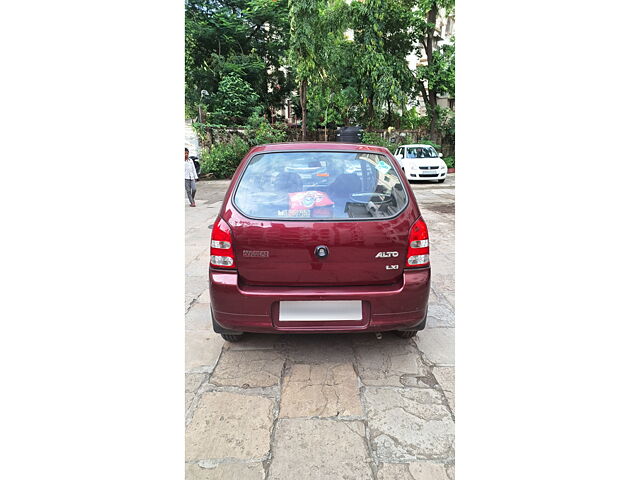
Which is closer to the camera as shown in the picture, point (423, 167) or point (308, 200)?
point (308, 200)

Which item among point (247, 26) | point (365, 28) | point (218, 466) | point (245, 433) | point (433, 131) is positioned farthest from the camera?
point (433, 131)

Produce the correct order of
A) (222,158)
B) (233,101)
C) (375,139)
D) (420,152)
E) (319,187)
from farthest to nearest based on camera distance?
(375,139), (233,101), (222,158), (420,152), (319,187)

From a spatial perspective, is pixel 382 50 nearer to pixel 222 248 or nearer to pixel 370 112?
pixel 370 112

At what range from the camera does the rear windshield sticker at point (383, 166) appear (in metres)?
3.35

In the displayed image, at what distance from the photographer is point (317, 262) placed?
2.85 metres

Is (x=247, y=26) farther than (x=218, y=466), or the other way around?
(x=247, y=26)

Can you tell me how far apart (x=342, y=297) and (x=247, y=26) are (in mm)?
23611

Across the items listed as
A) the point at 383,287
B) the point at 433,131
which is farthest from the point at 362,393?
the point at 433,131

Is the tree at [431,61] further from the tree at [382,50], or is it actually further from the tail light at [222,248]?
the tail light at [222,248]

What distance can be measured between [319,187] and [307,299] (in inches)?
31.5

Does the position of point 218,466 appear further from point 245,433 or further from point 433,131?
point 433,131

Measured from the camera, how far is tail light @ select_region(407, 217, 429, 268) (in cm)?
297

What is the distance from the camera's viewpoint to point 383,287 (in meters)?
2.94

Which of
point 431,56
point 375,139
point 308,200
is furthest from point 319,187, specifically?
point 431,56
